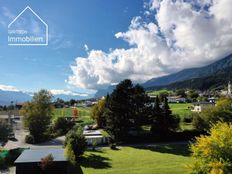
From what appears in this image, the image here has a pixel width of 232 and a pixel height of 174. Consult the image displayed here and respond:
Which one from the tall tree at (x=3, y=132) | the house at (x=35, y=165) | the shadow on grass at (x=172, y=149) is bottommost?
the shadow on grass at (x=172, y=149)

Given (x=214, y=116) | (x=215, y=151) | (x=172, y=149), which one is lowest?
(x=172, y=149)

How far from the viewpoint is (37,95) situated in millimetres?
57625

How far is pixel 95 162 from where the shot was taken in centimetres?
3366

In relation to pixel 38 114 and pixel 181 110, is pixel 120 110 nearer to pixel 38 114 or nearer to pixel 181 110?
pixel 38 114

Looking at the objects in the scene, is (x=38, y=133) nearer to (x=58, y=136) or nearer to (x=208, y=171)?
(x=58, y=136)

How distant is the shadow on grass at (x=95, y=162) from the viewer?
3152 centimetres

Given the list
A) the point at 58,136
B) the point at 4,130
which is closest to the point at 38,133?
the point at 58,136

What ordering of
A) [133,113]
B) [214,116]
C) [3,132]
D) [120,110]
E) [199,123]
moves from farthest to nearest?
[199,123], [133,113], [120,110], [214,116], [3,132]

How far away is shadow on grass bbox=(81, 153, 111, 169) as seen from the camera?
3152 cm

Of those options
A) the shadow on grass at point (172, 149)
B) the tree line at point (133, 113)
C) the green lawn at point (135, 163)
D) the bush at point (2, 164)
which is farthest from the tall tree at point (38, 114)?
the bush at point (2, 164)

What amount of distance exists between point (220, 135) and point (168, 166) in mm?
12805

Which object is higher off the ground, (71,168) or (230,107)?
(230,107)

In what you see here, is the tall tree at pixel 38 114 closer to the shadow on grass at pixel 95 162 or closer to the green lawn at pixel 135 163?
the green lawn at pixel 135 163

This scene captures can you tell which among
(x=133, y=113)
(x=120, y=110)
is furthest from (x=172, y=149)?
(x=120, y=110)
